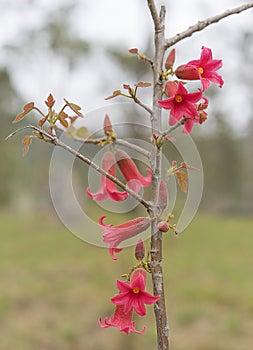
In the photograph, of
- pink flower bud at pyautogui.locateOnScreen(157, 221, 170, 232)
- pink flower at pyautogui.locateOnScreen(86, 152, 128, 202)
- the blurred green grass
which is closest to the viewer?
pink flower bud at pyautogui.locateOnScreen(157, 221, 170, 232)

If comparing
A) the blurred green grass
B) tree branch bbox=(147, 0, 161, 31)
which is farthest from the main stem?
the blurred green grass

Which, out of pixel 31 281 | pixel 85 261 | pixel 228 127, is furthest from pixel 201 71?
pixel 228 127

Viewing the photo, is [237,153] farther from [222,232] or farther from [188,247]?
[188,247]

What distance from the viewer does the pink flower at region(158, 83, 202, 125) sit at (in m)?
0.54

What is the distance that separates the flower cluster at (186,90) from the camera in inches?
21.4

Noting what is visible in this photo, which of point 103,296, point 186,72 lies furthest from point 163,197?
point 103,296

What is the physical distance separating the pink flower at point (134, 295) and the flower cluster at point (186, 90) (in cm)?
17

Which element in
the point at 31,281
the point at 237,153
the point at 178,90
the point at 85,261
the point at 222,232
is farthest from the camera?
the point at 237,153

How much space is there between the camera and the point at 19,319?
3752mm

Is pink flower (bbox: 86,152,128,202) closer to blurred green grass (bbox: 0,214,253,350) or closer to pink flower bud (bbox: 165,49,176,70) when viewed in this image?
pink flower bud (bbox: 165,49,176,70)

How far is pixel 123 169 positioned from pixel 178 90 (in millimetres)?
174

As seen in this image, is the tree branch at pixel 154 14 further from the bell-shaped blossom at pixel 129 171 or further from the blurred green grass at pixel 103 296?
the blurred green grass at pixel 103 296

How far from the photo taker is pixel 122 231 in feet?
1.87

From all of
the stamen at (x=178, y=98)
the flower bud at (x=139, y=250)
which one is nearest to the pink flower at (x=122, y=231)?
the flower bud at (x=139, y=250)
